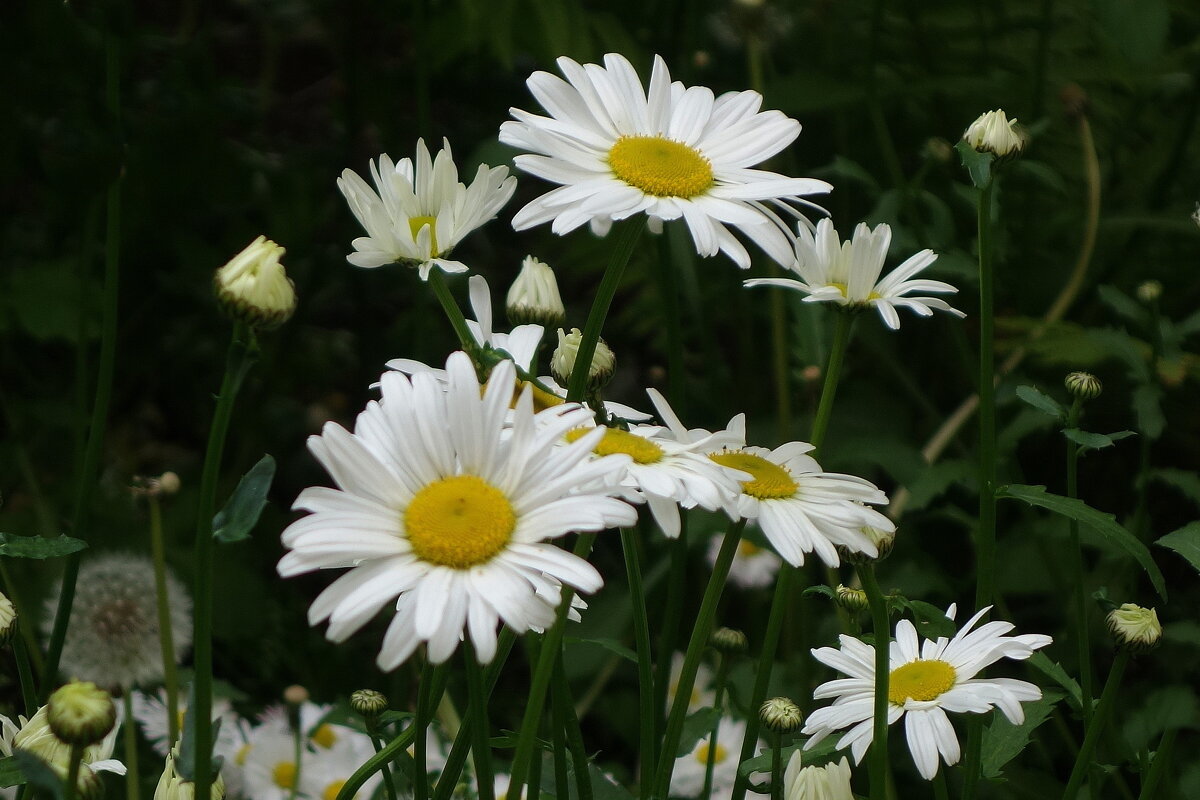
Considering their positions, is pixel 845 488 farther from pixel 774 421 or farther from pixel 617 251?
pixel 774 421

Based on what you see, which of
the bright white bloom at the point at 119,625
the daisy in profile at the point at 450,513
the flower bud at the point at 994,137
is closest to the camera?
the daisy in profile at the point at 450,513

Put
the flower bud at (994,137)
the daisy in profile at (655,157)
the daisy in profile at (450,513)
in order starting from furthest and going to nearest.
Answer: the flower bud at (994,137), the daisy in profile at (655,157), the daisy in profile at (450,513)

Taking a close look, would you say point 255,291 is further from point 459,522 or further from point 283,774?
point 283,774

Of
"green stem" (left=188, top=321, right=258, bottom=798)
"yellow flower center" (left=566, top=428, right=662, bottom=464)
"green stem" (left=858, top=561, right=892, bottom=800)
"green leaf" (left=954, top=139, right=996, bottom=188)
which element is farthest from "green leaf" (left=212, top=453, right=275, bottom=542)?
"green leaf" (left=954, top=139, right=996, bottom=188)

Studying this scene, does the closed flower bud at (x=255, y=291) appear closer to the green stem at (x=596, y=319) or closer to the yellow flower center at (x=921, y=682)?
the green stem at (x=596, y=319)

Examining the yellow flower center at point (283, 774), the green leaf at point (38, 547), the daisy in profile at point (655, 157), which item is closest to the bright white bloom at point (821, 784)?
the daisy in profile at point (655, 157)

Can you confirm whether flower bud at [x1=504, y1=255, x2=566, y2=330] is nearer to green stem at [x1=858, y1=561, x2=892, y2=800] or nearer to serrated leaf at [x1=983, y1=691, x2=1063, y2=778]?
green stem at [x1=858, y1=561, x2=892, y2=800]

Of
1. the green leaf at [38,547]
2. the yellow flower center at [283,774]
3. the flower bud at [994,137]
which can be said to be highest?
the flower bud at [994,137]

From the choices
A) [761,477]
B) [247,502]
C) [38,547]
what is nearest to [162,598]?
[38,547]
